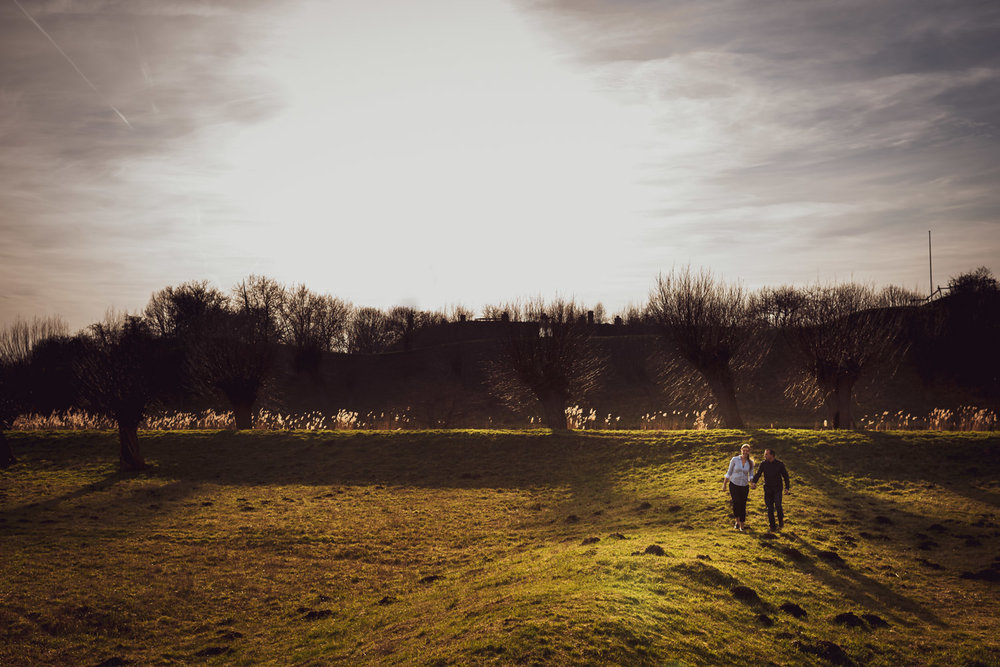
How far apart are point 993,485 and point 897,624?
1295 centimetres

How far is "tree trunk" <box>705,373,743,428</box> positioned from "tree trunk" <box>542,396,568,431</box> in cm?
832

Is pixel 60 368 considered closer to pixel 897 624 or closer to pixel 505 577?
pixel 505 577

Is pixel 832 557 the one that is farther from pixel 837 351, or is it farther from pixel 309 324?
pixel 309 324

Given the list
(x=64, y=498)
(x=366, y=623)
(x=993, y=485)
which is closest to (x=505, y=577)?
(x=366, y=623)

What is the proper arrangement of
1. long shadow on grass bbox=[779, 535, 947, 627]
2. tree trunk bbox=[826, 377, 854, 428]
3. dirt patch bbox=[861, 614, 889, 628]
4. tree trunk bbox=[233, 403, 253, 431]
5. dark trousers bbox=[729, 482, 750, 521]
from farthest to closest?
tree trunk bbox=[233, 403, 253, 431] < tree trunk bbox=[826, 377, 854, 428] < dark trousers bbox=[729, 482, 750, 521] < long shadow on grass bbox=[779, 535, 947, 627] < dirt patch bbox=[861, 614, 889, 628]

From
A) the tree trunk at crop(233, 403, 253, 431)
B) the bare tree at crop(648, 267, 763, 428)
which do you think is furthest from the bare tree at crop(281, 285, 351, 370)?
the bare tree at crop(648, 267, 763, 428)

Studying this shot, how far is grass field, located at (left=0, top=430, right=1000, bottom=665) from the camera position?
9.93 m

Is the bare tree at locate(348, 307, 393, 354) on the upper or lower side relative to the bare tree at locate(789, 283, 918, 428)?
upper

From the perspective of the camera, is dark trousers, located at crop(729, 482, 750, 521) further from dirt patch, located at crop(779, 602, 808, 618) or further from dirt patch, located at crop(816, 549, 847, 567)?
dirt patch, located at crop(779, 602, 808, 618)

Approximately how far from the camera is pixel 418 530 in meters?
19.1

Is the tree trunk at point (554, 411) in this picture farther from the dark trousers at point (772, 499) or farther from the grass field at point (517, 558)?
the dark trousers at point (772, 499)

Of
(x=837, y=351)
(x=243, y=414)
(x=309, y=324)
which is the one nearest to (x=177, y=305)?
(x=309, y=324)

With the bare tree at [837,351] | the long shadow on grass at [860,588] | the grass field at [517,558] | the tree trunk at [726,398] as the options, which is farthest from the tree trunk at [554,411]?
the long shadow on grass at [860,588]

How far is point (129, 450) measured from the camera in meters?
28.6
